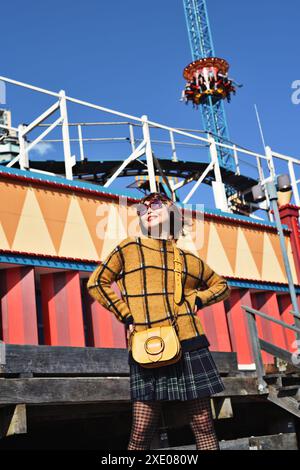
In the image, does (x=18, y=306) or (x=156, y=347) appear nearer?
(x=156, y=347)

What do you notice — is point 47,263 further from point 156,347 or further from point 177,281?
point 156,347

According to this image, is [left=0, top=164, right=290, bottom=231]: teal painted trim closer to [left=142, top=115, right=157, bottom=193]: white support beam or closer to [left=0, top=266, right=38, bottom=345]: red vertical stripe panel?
[left=142, top=115, right=157, bottom=193]: white support beam

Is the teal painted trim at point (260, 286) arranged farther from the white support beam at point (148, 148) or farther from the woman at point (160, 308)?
the woman at point (160, 308)

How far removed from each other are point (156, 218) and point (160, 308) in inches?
22.5

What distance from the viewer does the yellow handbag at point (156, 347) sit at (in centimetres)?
361

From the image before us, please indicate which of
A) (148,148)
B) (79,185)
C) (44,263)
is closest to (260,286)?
(148,148)

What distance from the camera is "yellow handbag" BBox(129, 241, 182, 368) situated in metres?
3.61

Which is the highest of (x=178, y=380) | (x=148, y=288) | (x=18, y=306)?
(x=18, y=306)

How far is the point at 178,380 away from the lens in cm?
371

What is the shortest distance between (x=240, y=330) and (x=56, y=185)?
4.50 metres

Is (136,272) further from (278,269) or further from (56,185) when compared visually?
(278,269)

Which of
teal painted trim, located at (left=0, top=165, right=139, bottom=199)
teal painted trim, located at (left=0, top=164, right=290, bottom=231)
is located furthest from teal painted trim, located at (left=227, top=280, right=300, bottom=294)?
teal painted trim, located at (left=0, top=165, right=139, bottom=199)

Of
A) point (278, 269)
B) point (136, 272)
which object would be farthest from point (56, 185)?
point (136, 272)
